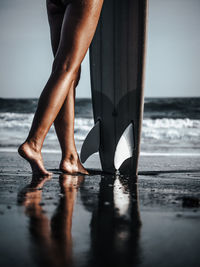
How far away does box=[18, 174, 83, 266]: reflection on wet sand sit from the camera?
0.50 meters

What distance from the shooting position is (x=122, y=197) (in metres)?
0.97

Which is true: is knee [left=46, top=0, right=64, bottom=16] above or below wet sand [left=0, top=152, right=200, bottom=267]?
above

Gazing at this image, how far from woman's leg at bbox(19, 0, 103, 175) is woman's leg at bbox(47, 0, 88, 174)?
187 millimetres

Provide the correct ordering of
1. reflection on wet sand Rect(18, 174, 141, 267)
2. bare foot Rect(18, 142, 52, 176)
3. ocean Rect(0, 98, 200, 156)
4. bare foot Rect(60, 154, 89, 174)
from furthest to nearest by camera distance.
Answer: ocean Rect(0, 98, 200, 156)
bare foot Rect(60, 154, 89, 174)
bare foot Rect(18, 142, 52, 176)
reflection on wet sand Rect(18, 174, 141, 267)

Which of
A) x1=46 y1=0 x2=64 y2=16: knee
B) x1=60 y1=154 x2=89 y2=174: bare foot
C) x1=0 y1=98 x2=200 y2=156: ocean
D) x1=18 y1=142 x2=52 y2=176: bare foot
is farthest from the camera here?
x1=0 y1=98 x2=200 y2=156: ocean

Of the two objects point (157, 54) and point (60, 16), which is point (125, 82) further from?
point (157, 54)

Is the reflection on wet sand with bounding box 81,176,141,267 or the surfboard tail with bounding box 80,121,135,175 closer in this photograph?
the reflection on wet sand with bounding box 81,176,141,267

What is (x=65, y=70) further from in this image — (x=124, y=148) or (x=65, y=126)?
(x=124, y=148)

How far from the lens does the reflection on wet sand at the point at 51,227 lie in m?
0.50

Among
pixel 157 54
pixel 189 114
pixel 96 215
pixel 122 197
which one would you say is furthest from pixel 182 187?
pixel 157 54

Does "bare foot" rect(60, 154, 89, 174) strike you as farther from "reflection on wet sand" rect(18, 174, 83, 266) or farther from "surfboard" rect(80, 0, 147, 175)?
"reflection on wet sand" rect(18, 174, 83, 266)

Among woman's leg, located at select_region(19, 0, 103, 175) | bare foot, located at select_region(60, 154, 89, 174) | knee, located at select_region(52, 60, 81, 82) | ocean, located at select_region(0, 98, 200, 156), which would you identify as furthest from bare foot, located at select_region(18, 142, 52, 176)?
ocean, located at select_region(0, 98, 200, 156)

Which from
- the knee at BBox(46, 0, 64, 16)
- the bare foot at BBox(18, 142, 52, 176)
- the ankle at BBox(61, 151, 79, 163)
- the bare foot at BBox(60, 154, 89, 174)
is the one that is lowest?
the bare foot at BBox(60, 154, 89, 174)

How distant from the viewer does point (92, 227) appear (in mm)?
663
